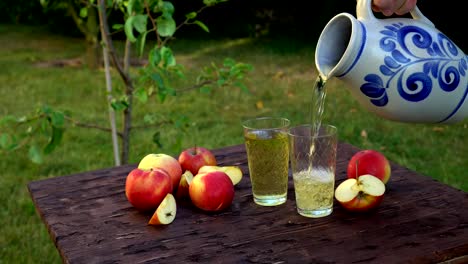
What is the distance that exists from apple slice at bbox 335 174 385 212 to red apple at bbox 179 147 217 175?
0.38 metres

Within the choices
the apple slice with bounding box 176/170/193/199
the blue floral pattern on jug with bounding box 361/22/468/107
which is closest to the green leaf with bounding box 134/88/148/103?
the apple slice with bounding box 176/170/193/199

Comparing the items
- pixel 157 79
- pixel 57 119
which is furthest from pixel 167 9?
pixel 57 119

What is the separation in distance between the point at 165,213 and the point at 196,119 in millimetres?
3018

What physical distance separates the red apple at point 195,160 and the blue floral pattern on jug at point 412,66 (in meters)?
0.51

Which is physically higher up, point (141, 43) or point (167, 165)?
point (141, 43)

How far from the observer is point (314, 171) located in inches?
55.0

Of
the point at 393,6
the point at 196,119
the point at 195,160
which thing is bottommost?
the point at 196,119

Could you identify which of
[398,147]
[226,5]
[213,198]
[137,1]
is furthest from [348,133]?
[226,5]

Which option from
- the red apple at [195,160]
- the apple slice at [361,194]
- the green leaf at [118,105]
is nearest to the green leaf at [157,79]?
the green leaf at [118,105]

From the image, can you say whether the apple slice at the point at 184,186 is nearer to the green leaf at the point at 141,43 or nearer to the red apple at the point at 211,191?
the red apple at the point at 211,191

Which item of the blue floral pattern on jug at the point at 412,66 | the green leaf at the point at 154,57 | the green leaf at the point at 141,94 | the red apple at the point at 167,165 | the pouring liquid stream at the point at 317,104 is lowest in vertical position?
the green leaf at the point at 141,94

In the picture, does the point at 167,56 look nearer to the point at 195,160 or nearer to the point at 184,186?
the point at 195,160

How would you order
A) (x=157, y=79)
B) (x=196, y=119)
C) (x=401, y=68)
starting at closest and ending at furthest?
(x=401, y=68)
(x=157, y=79)
(x=196, y=119)

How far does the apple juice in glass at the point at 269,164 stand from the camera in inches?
57.2
